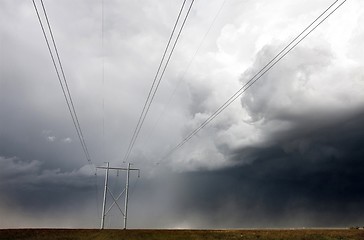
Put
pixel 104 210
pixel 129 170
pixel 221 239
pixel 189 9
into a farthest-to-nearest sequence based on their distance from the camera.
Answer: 1. pixel 129 170
2. pixel 104 210
3. pixel 221 239
4. pixel 189 9

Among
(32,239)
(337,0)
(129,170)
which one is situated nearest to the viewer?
(337,0)

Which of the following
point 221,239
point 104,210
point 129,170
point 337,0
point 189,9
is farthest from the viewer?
point 129,170

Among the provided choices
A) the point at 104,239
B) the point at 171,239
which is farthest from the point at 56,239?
the point at 171,239

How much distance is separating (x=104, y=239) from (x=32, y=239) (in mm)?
10316

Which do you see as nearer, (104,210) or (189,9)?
(189,9)

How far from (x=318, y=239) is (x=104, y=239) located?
35644 millimetres

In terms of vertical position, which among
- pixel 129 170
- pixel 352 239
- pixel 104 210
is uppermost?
pixel 129 170

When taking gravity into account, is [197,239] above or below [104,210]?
below

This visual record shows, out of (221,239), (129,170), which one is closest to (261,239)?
(221,239)

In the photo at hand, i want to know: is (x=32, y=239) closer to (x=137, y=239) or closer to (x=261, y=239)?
(x=137, y=239)

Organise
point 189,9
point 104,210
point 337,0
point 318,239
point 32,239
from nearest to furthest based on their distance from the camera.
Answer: point 337,0
point 189,9
point 32,239
point 318,239
point 104,210

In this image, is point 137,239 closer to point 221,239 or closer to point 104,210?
point 221,239

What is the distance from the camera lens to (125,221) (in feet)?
287

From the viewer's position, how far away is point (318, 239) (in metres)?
58.3
